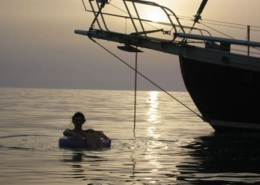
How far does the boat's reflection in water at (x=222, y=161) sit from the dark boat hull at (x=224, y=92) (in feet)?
4.01

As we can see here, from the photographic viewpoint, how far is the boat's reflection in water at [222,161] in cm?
1442

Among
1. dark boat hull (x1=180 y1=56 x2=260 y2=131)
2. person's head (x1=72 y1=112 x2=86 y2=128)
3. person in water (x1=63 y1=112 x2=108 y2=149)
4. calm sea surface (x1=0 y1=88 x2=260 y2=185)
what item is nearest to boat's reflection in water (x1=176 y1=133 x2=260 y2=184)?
calm sea surface (x1=0 y1=88 x2=260 y2=185)

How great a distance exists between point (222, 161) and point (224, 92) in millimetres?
8744

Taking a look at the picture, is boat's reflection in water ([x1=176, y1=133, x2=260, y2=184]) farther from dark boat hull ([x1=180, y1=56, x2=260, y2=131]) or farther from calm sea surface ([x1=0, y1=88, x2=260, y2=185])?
dark boat hull ([x1=180, y1=56, x2=260, y2=131])

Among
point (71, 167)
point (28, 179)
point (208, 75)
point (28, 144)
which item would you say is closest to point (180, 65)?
point (208, 75)

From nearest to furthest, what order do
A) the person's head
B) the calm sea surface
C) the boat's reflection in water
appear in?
1. the calm sea surface
2. the boat's reflection in water
3. the person's head

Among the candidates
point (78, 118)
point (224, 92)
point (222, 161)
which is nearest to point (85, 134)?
point (78, 118)

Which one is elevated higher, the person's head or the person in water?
the person's head

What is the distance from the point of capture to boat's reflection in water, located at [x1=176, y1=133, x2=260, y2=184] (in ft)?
47.3

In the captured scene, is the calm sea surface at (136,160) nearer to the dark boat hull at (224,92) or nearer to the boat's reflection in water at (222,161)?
the boat's reflection in water at (222,161)

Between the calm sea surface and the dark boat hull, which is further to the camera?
the dark boat hull

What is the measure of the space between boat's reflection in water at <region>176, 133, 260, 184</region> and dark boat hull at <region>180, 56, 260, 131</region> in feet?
4.01

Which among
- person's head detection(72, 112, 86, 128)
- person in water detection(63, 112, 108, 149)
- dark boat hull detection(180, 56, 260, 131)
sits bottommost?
person in water detection(63, 112, 108, 149)

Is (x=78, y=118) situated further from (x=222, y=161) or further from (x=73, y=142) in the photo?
(x=222, y=161)
